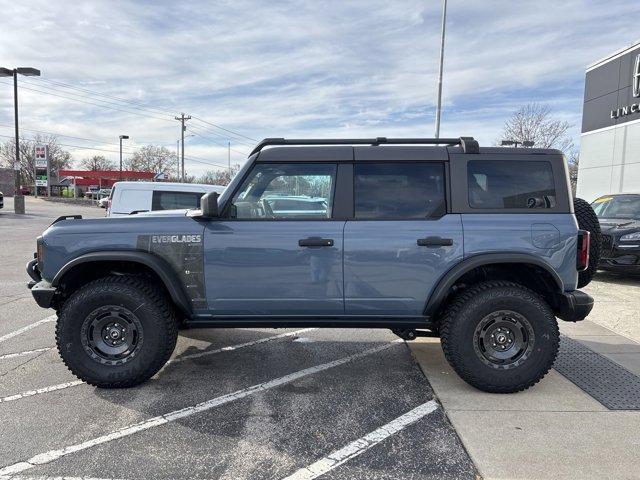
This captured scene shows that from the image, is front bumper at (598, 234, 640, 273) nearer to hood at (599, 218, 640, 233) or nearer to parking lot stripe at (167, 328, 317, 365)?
hood at (599, 218, 640, 233)

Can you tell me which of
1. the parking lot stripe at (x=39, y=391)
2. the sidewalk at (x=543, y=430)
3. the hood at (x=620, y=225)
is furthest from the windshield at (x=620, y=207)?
the parking lot stripe at (x=39, y=391)

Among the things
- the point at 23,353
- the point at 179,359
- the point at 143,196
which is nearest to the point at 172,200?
the point at 143,196

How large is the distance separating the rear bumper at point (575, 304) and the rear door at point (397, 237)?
91cm

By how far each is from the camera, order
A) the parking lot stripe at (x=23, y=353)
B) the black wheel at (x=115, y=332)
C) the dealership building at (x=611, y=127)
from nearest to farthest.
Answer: the black wheel at (x=115, y=332)
the parking lot stripe at (x=23, y=353)
the dealership building at (x=611, y=127)

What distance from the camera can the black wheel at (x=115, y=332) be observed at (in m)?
3.63

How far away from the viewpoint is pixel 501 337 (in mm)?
3689

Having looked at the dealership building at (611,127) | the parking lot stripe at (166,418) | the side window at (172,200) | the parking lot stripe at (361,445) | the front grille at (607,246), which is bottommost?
the parking lot stripe at (166,418)

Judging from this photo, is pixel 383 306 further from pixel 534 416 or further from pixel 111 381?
pixel 111 381

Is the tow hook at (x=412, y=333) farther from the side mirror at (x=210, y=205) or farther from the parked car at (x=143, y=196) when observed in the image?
the parked car at (x=143, y=196)

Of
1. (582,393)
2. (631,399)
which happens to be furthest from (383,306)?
(631,399)

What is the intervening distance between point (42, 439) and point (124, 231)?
1547mm

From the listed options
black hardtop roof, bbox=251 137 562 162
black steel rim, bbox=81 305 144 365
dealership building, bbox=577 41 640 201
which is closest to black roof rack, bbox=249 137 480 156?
black hardtop roof, bbox=251 137 562 162

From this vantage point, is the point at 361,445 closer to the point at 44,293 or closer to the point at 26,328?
the point at 44,293

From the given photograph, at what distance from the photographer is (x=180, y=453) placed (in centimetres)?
282
